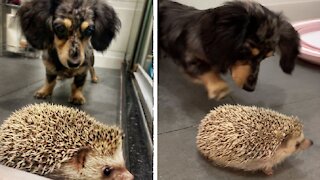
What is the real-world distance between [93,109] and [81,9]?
0.57 feet

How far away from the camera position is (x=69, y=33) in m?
0.63

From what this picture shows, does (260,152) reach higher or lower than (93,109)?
lower

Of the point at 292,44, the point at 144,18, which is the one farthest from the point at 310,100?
the point at 144,18

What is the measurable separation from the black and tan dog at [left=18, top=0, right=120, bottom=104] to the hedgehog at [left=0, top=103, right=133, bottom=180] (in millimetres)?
76

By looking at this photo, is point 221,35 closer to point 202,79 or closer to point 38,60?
point 202,79

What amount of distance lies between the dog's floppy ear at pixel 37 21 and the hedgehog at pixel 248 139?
1.42 feet

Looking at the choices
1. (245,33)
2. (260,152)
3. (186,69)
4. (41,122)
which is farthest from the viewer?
(186,69)

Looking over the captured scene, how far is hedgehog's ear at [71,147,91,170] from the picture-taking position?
0.60m

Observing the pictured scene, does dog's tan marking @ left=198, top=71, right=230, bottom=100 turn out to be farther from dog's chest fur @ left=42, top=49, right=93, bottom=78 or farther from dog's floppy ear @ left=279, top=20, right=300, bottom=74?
dog's chest fur @ left=42, top=49, right=93, bottom=78

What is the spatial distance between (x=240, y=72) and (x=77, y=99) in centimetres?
48

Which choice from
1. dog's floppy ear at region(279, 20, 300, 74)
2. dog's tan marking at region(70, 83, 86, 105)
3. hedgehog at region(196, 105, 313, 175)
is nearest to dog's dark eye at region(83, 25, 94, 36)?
dog's tan marking at region(70, 83, 86, 105)

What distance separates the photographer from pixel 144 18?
0.73 m

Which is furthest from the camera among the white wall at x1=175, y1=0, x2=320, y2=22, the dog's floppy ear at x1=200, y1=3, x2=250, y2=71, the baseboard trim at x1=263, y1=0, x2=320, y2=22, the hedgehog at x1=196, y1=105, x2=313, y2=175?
the baseboard trim at x1=263, y1=0, x2=320, y2=22

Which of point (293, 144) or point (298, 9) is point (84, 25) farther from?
point (298, 9)
